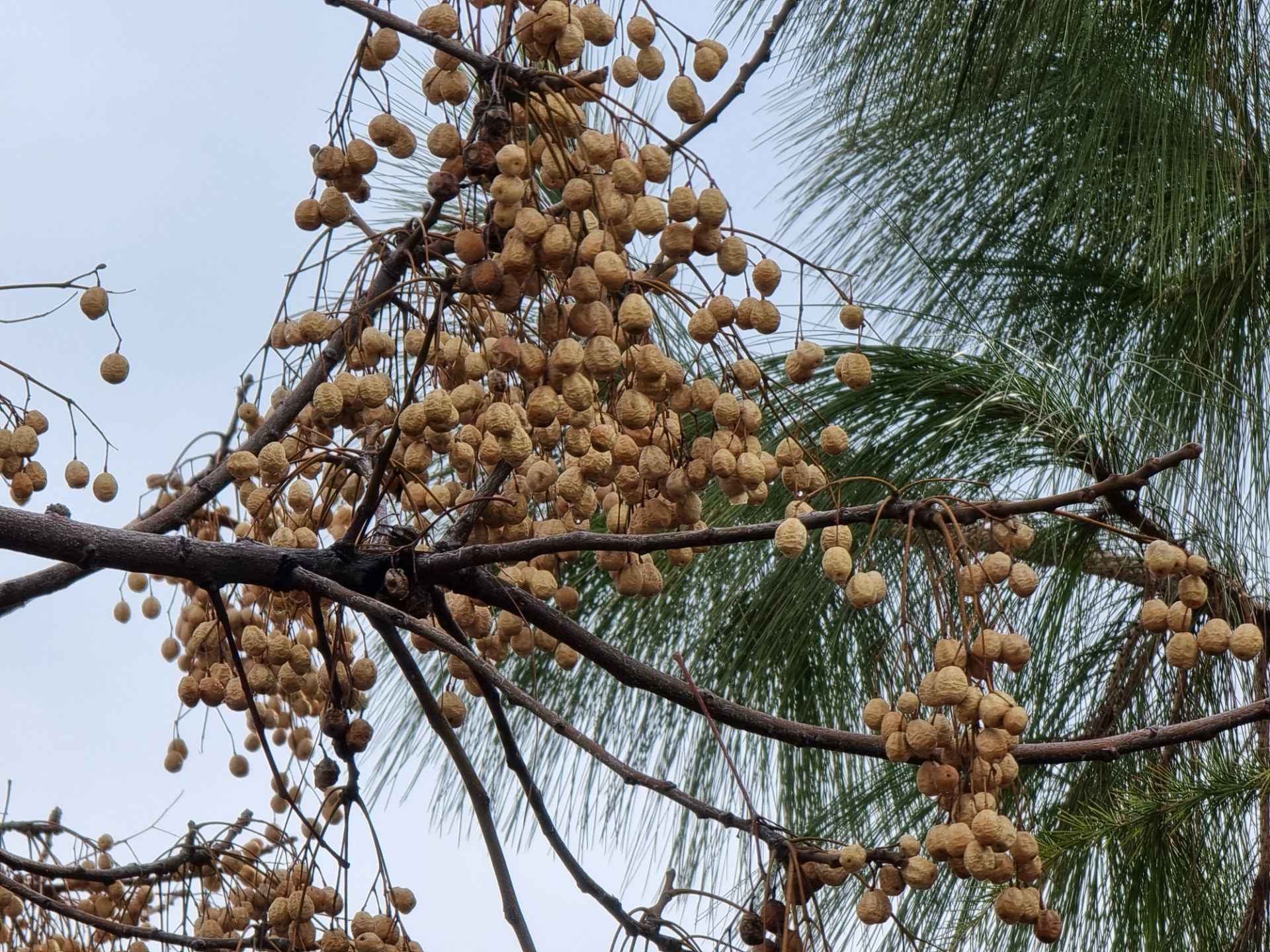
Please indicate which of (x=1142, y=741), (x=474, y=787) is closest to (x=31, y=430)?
(x=474, y=787)

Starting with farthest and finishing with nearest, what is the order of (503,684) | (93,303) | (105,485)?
(105,485) → (93,303) → (503,684)

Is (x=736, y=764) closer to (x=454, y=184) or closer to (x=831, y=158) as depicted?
(x=831, y=158)

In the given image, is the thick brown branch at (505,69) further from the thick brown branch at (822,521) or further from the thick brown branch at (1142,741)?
the thick brown branch at (1142,741)

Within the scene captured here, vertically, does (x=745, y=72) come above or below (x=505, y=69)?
above

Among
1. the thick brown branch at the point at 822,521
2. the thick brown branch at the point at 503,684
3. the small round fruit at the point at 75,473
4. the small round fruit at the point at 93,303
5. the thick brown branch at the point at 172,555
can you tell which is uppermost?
the small round fruit at the point at 93,303

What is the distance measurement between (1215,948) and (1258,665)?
261 millimetres

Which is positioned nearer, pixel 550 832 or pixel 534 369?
pixel 534 369

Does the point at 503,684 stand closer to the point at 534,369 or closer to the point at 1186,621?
the point at 534,369

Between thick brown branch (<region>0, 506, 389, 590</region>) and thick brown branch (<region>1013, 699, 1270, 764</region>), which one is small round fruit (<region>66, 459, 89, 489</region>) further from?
thick brown branch (<region>1013, 699, 1270, 764</region>)

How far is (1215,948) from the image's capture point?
1.29 metres

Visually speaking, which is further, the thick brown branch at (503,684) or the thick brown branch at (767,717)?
the thick brown branch at (767,717)

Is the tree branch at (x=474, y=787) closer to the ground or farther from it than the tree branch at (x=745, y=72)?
closer to the ground

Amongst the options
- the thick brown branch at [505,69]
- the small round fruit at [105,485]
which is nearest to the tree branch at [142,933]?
the small round fruit at [105,485]

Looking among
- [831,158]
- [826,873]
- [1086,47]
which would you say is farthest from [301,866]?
[831,158]
